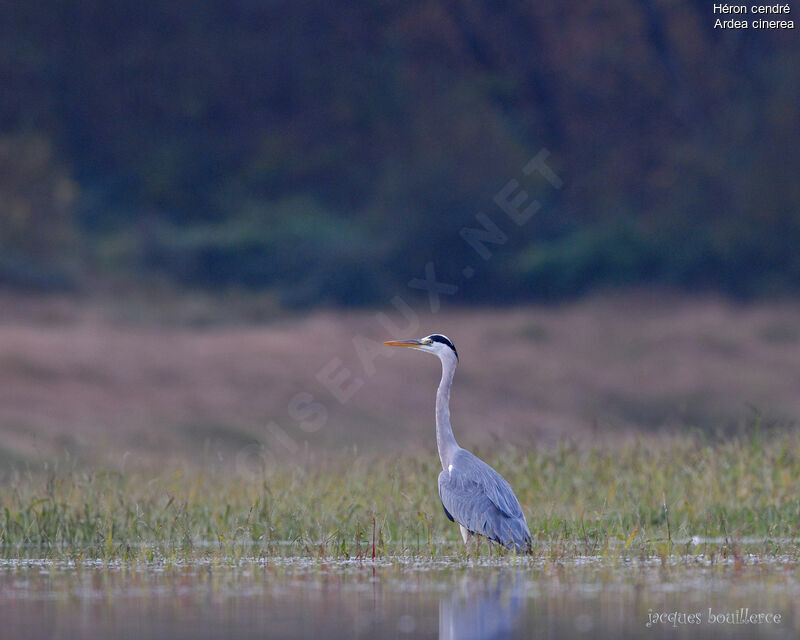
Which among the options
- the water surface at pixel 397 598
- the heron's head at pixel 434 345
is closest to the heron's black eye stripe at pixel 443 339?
the heron's head at pixel 434 345

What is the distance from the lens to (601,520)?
11820 millimetres

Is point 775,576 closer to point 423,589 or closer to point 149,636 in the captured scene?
point 423,589

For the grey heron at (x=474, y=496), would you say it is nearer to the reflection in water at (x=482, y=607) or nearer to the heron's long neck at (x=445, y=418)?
the heron's long neck at (x=445, y=418)

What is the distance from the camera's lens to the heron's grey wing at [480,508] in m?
11.2

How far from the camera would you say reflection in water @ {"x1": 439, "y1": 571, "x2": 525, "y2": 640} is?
7801mm

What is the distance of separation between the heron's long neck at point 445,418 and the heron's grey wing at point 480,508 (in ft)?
1.05

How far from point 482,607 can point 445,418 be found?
15.4 ft

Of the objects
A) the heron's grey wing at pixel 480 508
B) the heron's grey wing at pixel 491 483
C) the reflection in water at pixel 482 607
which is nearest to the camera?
the reflection in water at pixel 482 607

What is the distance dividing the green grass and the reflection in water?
1276mm

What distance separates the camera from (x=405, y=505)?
42.9 feet
